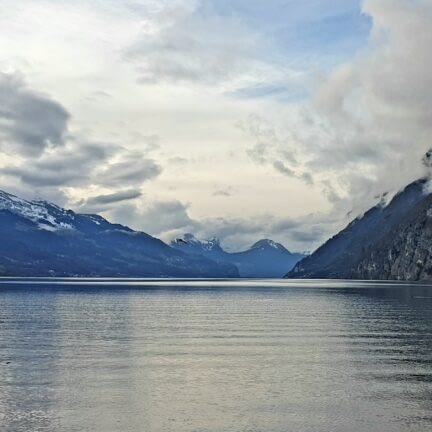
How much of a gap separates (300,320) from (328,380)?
79301 mm

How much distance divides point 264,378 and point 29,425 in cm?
2819

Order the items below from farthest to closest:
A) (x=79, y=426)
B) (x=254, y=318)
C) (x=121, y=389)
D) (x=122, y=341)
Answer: (x=254, y=318)
(x=122, y=341)
(x=121, y=389)
(x=79, y=426)

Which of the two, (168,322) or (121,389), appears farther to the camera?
(168,322)

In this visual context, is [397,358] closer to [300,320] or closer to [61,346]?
[61,346]

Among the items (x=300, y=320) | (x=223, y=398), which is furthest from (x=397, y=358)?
(x=300, y=320)

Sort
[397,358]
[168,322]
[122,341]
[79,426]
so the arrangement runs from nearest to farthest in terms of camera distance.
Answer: [79,426], [397,358], [122,341], [168,322]

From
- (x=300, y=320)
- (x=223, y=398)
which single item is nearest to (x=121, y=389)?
(x=223, y=398)

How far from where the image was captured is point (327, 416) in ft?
175

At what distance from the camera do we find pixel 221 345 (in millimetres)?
98812

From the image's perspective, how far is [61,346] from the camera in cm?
9800

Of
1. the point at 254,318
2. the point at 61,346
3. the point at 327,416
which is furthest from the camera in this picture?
the point at 254,318

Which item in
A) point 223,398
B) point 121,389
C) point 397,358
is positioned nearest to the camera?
point 223,398

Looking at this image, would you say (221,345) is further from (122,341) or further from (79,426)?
(79,426)

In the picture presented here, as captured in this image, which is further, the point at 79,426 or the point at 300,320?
the point at 300,320
